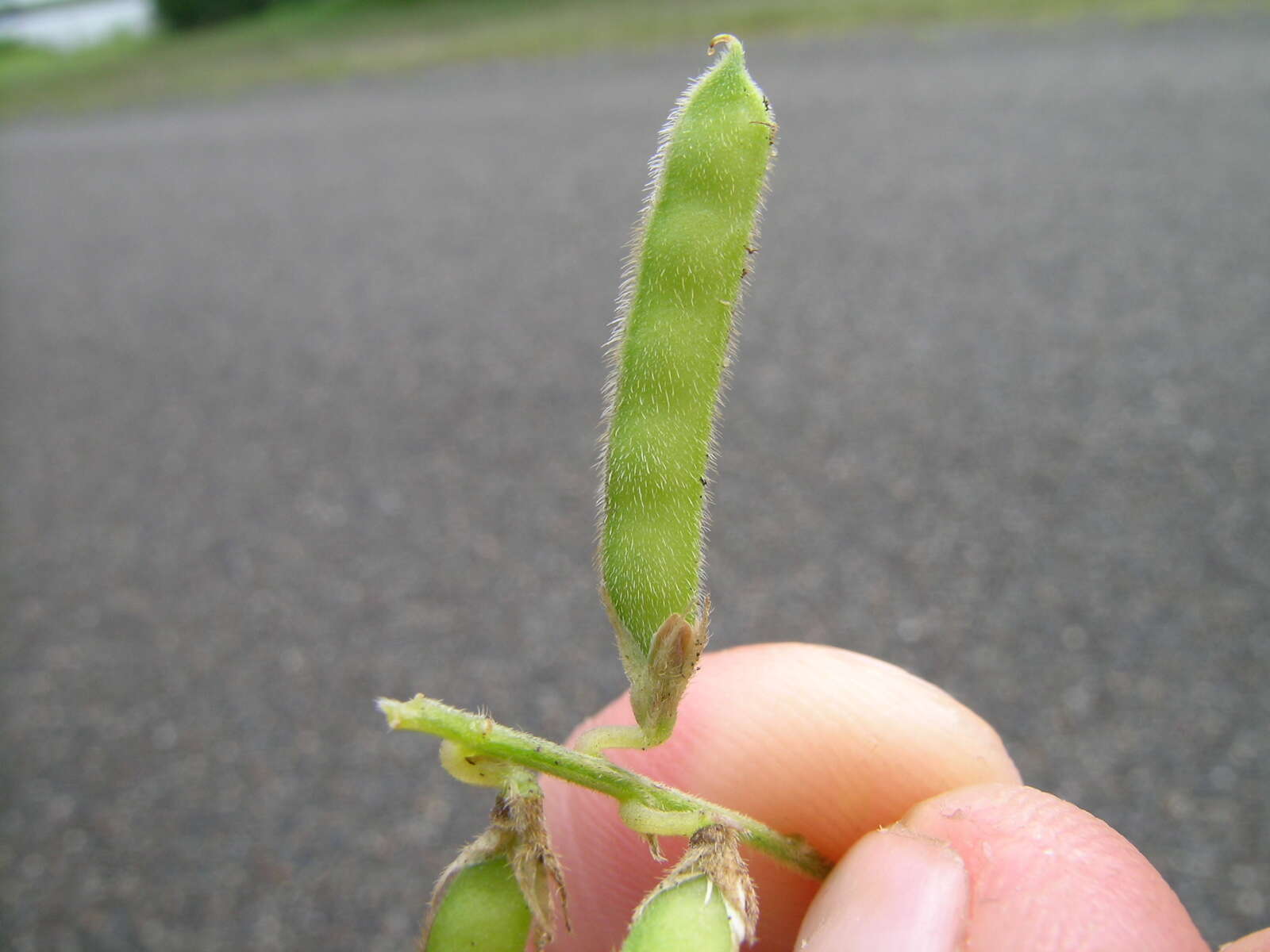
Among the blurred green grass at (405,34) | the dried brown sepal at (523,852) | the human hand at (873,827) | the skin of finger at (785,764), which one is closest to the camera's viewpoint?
the dried brown sepal at (523,852)

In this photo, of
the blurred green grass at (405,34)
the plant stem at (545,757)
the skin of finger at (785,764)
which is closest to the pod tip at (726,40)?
the plant stem at (545,757)

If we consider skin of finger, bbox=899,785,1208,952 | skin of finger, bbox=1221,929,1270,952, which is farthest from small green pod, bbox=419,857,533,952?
skin of finger, bbox=1221,929,1270,952

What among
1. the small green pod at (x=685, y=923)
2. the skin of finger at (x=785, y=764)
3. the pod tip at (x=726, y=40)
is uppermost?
the pod tip at (x=726, y=40)

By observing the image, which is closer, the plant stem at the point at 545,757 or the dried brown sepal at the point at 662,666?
the plant stem at the point at 545,757

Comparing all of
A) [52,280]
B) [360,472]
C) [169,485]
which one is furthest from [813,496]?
[52,280]

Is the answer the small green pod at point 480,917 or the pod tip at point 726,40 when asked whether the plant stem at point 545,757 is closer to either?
the small green pod at point 480,917

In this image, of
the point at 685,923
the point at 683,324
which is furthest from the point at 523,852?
the point at 683,324

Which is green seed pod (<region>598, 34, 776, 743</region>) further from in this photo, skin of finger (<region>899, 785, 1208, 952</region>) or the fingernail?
skin of finger (<region>899, 785, 1208, 952</region>)
